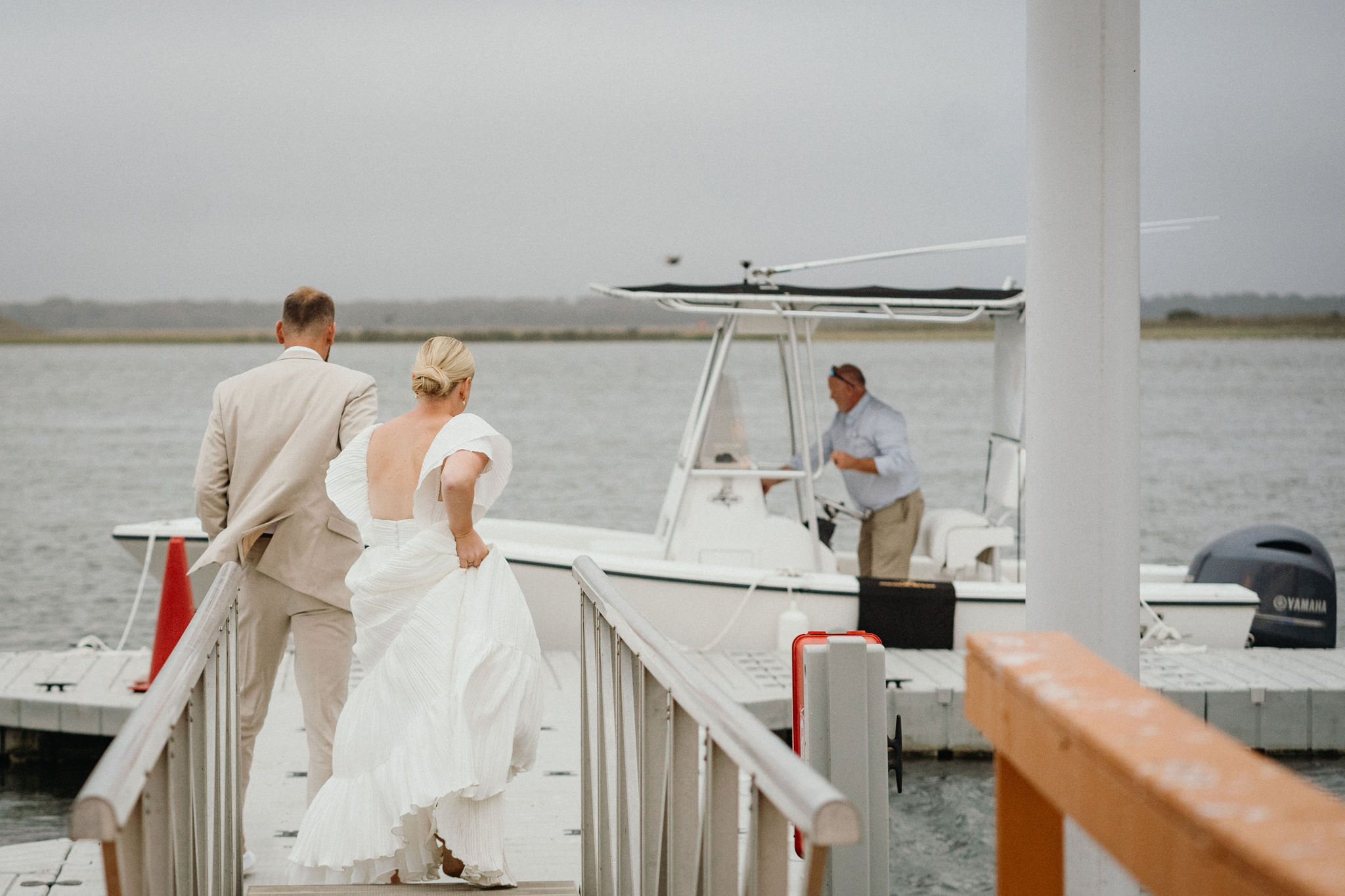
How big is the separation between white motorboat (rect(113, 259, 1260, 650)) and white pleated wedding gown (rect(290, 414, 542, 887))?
401 centimetres

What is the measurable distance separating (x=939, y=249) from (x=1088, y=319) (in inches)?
189

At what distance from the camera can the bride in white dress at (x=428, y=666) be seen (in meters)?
3.29

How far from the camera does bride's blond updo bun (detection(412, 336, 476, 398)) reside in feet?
11.4

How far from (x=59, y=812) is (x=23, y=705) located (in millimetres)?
591

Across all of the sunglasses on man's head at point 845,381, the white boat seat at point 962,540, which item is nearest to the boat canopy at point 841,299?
the sunglasses on man's head at point 845,381

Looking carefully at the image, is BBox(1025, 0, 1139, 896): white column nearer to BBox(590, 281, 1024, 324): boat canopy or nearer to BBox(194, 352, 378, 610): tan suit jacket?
BBox(194, 352, 378, 610): tan suit jacket

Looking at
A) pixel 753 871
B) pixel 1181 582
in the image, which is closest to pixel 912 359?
pixel 1181 582

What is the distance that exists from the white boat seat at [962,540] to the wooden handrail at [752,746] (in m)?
5.40

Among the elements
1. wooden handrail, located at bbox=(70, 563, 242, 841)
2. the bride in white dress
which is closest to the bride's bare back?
the bride in white dress

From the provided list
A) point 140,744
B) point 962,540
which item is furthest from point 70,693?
point 140,744

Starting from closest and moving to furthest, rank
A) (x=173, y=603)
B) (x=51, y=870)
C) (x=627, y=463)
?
(x=51, y=870), (x=173, y=603), (x=627, y=463)

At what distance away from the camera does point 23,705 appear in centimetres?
676

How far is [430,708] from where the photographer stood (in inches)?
132

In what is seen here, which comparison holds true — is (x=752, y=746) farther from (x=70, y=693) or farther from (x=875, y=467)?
(x=70, y=693)
